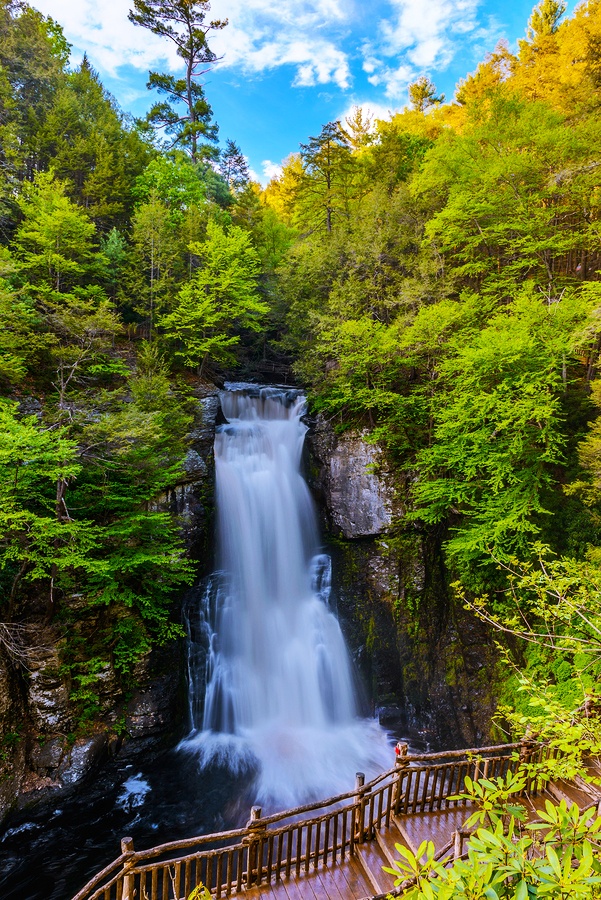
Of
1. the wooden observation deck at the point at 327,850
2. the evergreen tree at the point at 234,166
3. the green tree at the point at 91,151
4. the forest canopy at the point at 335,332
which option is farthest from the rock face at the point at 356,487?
the evergreen tree at the point at 234,166

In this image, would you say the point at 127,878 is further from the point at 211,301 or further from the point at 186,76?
the point at 186,76

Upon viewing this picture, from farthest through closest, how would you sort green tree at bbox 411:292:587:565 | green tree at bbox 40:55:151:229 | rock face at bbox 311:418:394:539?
1. green tree at bbox 40:55:151:229
2. rock face at bbox 311:418:394:539
3. green tree at bbox 411:292:587:565

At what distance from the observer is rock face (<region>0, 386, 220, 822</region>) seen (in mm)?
7996

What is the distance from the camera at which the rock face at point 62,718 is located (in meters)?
8.00

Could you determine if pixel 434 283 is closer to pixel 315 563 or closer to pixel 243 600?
pixel 315 563

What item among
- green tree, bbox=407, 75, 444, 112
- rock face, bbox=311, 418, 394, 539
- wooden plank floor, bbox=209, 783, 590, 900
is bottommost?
wooden plank floor, bbox=209, 783, 590, 900

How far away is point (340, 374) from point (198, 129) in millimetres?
18273

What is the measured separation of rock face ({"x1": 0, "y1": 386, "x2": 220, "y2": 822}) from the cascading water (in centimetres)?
113

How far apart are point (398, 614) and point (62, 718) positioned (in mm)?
8386

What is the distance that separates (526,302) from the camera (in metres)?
9.67

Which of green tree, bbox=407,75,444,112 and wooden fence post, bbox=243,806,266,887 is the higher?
green tree, bbox=407,75,444,112

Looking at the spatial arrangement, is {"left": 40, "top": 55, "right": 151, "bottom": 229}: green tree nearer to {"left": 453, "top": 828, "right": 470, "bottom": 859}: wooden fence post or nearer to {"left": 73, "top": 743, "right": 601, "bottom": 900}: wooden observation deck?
{"left": 73, "top": 743, "right": 601, "bottom": 900}: wooden observation deck

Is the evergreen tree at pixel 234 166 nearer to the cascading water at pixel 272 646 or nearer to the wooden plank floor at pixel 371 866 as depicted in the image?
the cascading water at pixel 272 646

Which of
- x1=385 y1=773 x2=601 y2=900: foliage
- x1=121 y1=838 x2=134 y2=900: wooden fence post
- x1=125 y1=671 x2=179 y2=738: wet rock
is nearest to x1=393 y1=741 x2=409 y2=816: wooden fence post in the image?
x1=121 y1=838 x2=134 y2=900: wooden fence post
